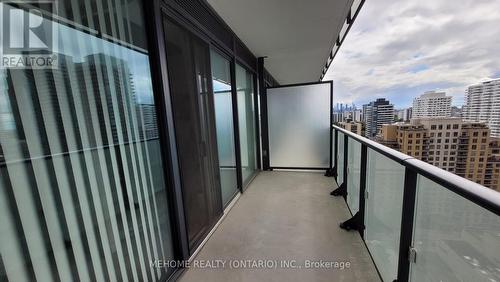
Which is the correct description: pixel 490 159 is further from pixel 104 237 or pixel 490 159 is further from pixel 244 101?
pixel 244 101

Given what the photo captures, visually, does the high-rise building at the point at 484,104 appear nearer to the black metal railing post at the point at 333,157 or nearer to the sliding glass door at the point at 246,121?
the black metal railing post at the point at 333,157

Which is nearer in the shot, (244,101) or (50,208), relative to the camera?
(50,208)

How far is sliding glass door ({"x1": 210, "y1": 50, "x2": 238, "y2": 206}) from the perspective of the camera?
254 centimetres

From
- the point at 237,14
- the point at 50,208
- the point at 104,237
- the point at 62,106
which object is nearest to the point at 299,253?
the point at 104,237

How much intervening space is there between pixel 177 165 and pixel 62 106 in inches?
34.2

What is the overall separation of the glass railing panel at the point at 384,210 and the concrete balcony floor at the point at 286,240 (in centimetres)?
15

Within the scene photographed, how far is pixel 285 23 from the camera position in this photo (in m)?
2.68

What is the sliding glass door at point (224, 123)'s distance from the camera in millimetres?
2539

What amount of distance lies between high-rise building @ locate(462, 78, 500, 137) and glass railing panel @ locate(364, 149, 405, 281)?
57cm

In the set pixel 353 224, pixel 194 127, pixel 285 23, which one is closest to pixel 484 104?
pixel 353 224

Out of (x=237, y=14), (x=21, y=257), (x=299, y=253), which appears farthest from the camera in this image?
(x=237, y=14)

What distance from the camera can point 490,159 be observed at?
3.52 ft

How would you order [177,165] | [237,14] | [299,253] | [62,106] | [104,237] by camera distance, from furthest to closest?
[237,14] → [299,253] → [177,165] → [104,237] → [62,106]

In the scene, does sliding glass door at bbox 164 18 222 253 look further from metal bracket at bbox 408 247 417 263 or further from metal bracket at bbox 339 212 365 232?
metal bracket at bbox 408 247 417 263
